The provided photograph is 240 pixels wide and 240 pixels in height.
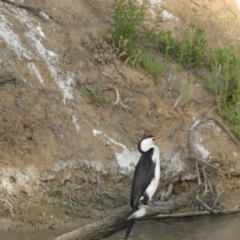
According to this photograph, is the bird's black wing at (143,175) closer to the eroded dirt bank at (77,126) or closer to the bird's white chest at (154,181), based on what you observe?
the bird's white chest at (154,181)

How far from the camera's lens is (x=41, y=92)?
1235 centimetres

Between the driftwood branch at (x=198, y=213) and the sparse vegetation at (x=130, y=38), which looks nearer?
the driftwood branch at (x=198, y=213)

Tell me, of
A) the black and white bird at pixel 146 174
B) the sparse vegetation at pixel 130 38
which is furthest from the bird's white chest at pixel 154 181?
the sparse vegetation at pixel 130 38

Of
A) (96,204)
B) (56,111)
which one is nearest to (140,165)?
(96,204)

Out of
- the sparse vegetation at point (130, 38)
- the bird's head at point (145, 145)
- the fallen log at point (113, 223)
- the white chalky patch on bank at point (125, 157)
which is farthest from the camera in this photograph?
the sparse vegetation at point (130, 38)

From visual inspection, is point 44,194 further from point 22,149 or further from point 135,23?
point 135,23

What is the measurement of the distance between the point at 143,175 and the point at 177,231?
57.5 inches

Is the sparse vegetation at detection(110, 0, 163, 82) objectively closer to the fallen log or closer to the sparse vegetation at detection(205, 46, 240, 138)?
the sparse vegetation at detection(205, 46, 240, 138)

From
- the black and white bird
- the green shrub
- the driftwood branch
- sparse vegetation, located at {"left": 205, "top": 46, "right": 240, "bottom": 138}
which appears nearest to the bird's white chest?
the black and white bird

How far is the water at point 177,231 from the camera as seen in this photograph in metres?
10.6

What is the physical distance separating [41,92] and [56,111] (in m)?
0.43

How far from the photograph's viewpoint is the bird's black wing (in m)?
9.72

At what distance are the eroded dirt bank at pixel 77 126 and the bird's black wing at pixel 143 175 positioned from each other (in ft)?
5.18

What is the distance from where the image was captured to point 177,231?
11.0 meters
